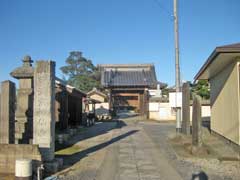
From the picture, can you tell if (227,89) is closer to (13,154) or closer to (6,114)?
(6,114)

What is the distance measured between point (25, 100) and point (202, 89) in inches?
1149

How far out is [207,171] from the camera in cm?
956

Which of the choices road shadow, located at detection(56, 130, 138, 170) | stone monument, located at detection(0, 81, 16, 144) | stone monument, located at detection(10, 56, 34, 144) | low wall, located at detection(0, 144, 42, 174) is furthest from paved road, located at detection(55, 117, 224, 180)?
stone monument, located at detection(10, 56, 34, 144)

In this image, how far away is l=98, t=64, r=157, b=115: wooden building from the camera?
132ft

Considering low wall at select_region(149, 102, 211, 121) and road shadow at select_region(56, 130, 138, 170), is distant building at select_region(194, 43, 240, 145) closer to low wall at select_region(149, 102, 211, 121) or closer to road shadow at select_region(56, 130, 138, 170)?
road shadow at select_region(56, 130, 138, 170)

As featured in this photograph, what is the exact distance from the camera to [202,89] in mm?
39500

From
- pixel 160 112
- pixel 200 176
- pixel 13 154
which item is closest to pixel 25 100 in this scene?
pixel 13 154

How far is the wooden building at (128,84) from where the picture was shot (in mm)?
40281

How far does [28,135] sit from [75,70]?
206 feet

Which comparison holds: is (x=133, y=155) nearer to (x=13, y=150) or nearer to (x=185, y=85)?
(x=13, y=150)

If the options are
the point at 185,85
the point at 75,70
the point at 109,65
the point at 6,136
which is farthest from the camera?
the point at 75,70

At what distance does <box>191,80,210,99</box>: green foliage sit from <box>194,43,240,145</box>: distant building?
21.5 m

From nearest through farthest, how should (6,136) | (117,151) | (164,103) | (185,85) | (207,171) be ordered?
(207,171) → (6,136) → (117,151) → (185,85) → (164,103)

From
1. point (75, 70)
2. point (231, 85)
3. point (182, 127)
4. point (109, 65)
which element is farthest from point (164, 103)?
point (75, 70)
